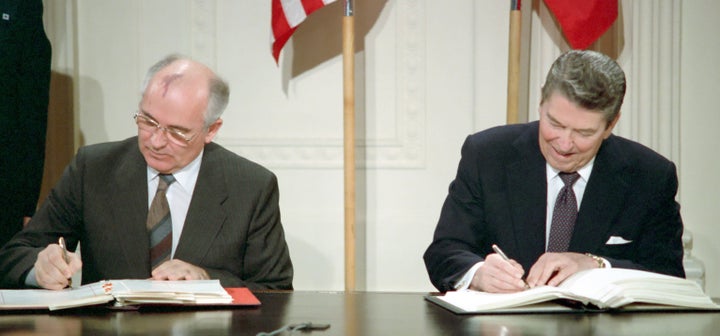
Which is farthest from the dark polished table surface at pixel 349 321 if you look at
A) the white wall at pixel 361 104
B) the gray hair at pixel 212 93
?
the white wall at pixel 361 104

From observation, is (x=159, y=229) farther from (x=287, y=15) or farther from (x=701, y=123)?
(x=701, y=123)

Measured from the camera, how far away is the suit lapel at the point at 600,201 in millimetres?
2678

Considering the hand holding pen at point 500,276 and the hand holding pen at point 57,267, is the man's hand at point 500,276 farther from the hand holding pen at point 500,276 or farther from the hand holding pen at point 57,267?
the hand holding pen at point 57,267

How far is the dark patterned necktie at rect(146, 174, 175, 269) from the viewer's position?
2.74 m

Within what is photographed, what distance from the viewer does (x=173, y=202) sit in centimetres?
285

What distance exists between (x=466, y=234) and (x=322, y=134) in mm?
1680

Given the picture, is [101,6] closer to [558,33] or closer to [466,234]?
[558,33]

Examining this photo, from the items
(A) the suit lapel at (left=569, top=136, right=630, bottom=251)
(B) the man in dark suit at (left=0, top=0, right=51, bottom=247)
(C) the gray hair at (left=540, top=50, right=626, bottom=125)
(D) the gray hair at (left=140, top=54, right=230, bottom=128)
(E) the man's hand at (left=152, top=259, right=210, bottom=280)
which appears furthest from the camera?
(B) the man in dark suit at (left=0, top=0, right=51, bottom=247)

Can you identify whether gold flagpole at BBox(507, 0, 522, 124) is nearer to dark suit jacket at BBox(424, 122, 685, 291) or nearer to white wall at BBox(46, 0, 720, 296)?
white wall at BBox(46, 0, 720, 296)

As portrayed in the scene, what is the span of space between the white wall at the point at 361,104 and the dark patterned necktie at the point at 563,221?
1.51 metres

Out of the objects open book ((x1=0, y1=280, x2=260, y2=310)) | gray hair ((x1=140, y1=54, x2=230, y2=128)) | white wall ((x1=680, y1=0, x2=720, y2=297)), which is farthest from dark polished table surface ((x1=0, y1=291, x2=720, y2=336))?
white wall ((x1=680, y1=0, x2=720, y2=297))

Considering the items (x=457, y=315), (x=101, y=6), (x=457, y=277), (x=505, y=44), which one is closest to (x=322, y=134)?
(x=505, y=44)

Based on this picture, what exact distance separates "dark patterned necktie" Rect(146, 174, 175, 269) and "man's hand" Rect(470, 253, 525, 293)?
1.02 meters

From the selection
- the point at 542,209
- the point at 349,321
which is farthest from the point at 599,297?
the point at 542,209
